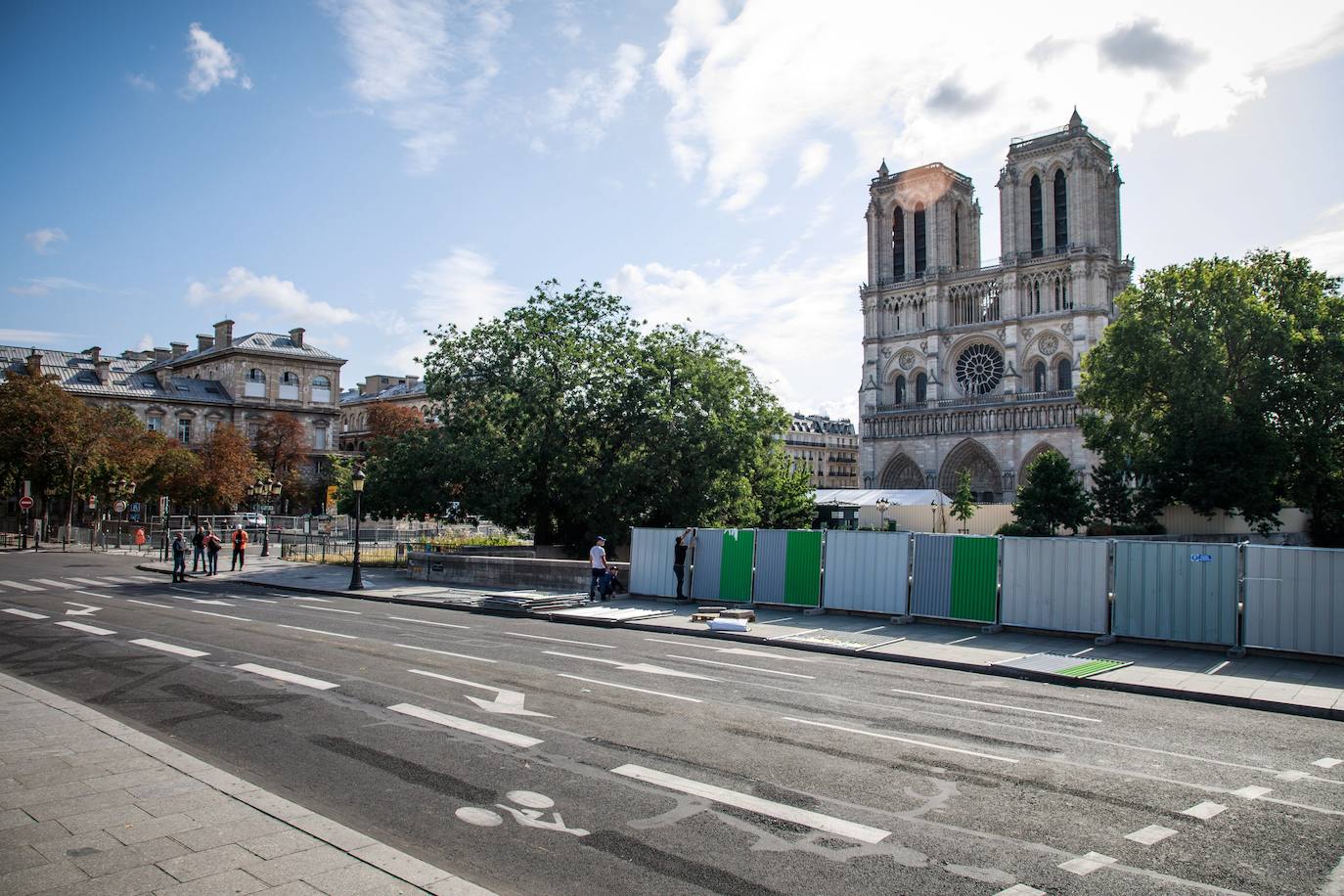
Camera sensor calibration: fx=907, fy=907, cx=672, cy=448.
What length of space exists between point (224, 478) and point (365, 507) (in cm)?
2814

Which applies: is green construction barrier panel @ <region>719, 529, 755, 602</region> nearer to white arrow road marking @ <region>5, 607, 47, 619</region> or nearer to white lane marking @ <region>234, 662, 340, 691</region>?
white lane marking @ <region>234, 662, 340, 691</region>

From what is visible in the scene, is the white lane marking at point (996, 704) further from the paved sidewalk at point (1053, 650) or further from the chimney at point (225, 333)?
the chimney at point (225, 333)

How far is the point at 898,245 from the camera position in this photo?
287 feet

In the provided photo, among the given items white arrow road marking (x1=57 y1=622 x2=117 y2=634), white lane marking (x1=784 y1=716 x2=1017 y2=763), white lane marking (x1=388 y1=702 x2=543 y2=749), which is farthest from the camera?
white arrow road marking (x1=57 y1=622 x2=117 y2=634)

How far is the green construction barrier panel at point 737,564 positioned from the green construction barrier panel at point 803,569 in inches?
40.5

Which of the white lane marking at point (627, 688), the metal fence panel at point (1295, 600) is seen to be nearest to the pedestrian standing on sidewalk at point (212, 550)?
the white lane marking at point (627, 688)

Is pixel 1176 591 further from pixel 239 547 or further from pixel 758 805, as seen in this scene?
pixel 239 547

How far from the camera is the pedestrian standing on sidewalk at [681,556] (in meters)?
22.2

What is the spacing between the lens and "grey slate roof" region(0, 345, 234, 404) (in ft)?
257

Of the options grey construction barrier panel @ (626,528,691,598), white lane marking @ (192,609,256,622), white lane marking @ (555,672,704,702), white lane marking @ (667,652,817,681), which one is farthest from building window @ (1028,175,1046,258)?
white lane marking @ (555,672,704,702)

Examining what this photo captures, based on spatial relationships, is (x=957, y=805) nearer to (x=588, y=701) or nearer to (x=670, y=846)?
(x=670, y=846)

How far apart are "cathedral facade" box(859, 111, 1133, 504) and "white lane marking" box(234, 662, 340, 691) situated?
67.0 metres

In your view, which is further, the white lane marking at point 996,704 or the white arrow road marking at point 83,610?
the white arrow road marking at point 83,610

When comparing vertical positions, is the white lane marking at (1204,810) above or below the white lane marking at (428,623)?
above
